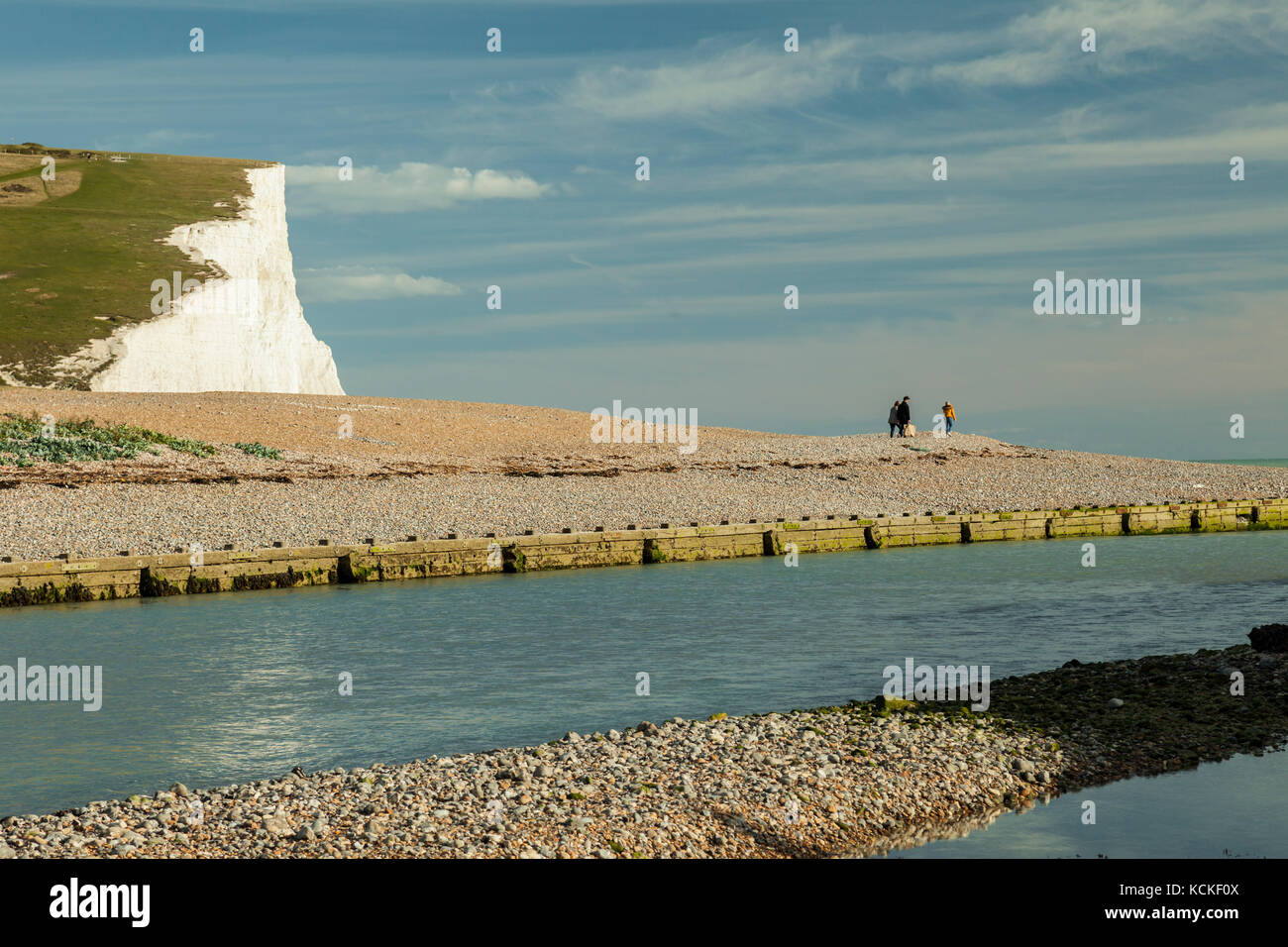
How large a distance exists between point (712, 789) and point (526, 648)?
8.15m

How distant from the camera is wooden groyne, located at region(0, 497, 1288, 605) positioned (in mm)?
21000

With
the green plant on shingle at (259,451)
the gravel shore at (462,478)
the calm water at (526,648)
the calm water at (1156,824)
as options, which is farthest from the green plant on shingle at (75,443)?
the calm water at (1156,824)

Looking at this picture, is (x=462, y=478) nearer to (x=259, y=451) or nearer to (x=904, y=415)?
(x=259, y=451)

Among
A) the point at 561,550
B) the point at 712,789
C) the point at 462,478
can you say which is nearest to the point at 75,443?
the point at 462,478

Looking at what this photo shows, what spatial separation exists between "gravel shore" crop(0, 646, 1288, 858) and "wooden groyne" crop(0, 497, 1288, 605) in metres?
13.3

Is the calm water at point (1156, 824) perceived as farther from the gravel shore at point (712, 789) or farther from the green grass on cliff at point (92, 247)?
the green grass on cliff at point (92, 247)

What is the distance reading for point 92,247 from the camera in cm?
7900

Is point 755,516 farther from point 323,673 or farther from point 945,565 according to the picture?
point 323,673

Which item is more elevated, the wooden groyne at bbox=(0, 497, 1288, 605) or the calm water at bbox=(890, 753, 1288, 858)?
the wooden groyne at bbox=(0, 497, 1288, 605)

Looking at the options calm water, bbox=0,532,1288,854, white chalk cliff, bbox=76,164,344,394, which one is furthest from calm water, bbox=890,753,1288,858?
white chalk cliff, bbox=76,164,344,394

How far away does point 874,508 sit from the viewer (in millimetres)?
35250

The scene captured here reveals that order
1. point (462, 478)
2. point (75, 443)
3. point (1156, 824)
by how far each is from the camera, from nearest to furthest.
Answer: point (1156, 824)
point (75, 443)
point (462, 478)

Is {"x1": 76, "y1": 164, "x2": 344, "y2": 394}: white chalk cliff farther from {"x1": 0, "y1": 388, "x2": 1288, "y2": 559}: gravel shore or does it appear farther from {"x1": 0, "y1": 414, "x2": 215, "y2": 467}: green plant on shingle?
{"x1": 0, "y1": 414, "x2": 215, "y2": 467}: green plant on shingle
